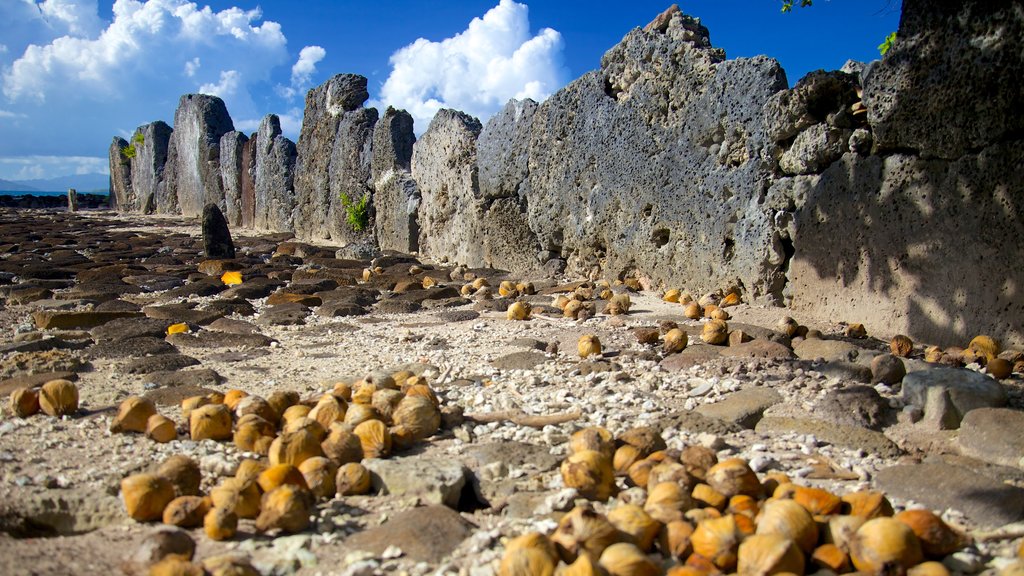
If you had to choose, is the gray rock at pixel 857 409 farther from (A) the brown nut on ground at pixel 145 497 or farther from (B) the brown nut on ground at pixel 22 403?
(B) the brown nut on ground at pixel 22 403

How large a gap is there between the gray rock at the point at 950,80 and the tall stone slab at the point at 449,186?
4999mm

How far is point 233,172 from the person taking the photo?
1647 centimetres

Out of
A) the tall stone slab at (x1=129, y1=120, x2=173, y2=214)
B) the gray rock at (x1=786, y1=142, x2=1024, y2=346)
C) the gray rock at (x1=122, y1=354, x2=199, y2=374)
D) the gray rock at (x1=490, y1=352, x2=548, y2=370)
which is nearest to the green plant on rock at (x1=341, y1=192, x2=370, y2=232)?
the gray rock at (x1=122, y1=354, x2=199, y2=374)

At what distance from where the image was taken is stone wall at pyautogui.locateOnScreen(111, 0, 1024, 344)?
3.65m

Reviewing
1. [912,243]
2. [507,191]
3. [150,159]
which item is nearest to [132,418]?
[912,243]

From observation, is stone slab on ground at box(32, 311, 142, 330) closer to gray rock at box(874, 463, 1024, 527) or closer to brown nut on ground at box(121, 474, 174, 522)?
brown nut on ground at box(121, 474, 174, 522)

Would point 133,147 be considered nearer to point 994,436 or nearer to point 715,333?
point 715,333

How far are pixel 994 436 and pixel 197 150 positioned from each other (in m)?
18.7

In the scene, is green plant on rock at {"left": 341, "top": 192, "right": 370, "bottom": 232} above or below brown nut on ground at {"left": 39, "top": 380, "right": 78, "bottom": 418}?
above

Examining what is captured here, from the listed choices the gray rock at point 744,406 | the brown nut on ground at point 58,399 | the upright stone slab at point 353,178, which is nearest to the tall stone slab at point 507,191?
the upright stone slab at point 353,178

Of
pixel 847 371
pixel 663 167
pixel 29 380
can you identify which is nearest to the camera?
pixel 847 371

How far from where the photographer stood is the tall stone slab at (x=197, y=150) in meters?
17.8

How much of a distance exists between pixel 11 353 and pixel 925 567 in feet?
13.9

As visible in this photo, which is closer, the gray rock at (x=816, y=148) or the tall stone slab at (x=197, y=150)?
the gray rock at (x=816, y=148)
